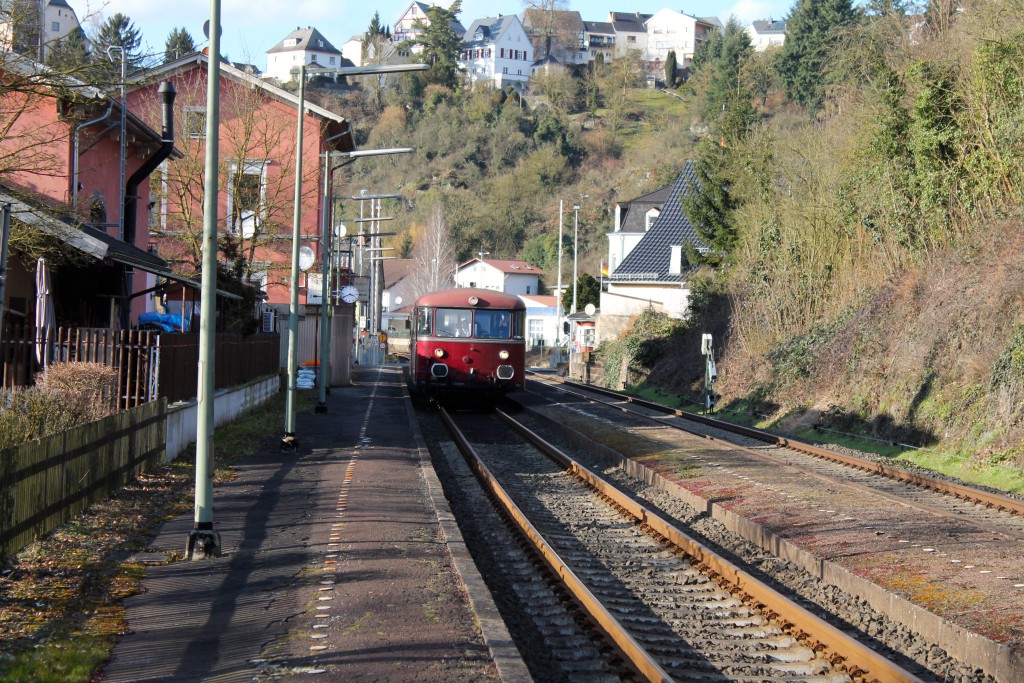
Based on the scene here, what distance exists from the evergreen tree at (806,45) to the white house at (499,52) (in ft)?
155

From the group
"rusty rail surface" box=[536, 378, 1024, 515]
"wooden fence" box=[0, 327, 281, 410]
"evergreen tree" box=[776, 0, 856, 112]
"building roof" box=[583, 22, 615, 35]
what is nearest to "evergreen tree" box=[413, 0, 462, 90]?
"building roof" box=[583, 22, 615, 35]

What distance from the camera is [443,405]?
31.0 metres

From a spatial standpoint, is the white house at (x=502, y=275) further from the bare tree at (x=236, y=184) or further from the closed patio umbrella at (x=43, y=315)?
the closed patio umbrella at (x=43, y=315)

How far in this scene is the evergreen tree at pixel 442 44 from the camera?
12838 centimetres

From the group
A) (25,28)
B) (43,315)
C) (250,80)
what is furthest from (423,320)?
(25,28)

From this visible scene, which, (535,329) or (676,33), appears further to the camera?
(676,33)

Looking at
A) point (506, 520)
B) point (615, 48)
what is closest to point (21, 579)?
point (506, 520)

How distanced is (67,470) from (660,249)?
148ft

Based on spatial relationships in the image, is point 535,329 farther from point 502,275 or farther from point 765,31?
point 765,31

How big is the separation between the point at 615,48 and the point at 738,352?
131 m

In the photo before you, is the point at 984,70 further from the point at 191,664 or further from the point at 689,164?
the point at 689,164

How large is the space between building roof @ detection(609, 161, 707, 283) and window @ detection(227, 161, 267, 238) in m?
23.4

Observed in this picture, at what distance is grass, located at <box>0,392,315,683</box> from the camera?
6.23 m

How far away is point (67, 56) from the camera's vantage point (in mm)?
13000
